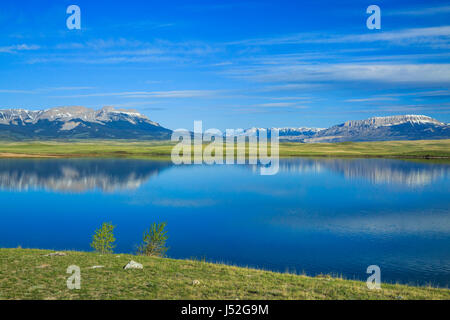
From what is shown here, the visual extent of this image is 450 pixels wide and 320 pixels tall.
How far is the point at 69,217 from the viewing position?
55.0 metres

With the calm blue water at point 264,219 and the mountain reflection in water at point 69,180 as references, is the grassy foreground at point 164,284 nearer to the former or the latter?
the calm blue water at point 264,219

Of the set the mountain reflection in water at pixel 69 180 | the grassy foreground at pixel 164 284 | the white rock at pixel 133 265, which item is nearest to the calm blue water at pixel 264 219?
the mountain reflection in water at pixel 69 180

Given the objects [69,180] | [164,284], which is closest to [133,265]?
[164,284]

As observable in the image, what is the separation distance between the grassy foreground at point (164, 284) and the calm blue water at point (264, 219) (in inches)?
395

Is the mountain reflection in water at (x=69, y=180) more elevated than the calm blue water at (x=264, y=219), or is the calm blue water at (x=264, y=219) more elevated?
the mountain reflection in water at (x=69, y=180)

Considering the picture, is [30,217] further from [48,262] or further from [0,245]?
[48,262]

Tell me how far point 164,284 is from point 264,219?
114 ft

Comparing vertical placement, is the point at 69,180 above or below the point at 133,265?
below

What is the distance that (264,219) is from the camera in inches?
2092

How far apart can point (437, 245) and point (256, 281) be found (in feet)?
89.2

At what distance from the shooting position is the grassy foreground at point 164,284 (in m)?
17.5

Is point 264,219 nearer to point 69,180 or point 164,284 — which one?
point 164,284

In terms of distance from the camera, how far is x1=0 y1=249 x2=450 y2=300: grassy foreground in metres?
17.5
